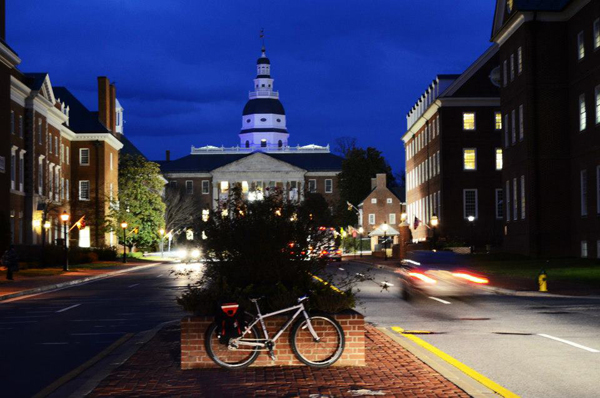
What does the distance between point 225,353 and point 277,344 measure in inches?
27.0

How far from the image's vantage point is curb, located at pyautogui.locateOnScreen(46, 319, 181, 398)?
10314mm

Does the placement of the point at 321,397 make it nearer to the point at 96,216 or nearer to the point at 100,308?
the point at 100,308

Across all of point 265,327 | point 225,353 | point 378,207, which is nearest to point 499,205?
point 378,207

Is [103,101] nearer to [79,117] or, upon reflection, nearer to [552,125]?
[79,117]

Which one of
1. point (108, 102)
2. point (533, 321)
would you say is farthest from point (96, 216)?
point (533, 321)

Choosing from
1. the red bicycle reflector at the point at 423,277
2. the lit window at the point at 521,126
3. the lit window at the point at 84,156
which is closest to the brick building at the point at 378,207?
the lit window at the point at 84,156

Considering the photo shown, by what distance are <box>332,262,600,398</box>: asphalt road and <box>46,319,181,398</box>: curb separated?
15.8ft

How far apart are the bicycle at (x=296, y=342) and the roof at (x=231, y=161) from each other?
476ft

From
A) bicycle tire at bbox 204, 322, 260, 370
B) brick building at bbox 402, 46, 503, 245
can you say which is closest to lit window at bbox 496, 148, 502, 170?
brick building at bbox 402, 46, 503, 245

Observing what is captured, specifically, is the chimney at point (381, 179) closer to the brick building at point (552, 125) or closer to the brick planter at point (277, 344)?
the brick building at point (552, 125)

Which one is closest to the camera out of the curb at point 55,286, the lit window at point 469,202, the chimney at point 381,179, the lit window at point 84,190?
the curb at point 55,286

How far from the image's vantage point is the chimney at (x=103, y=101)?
295 ft

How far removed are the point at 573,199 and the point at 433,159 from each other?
32.9 metres

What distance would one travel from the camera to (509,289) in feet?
93.6
